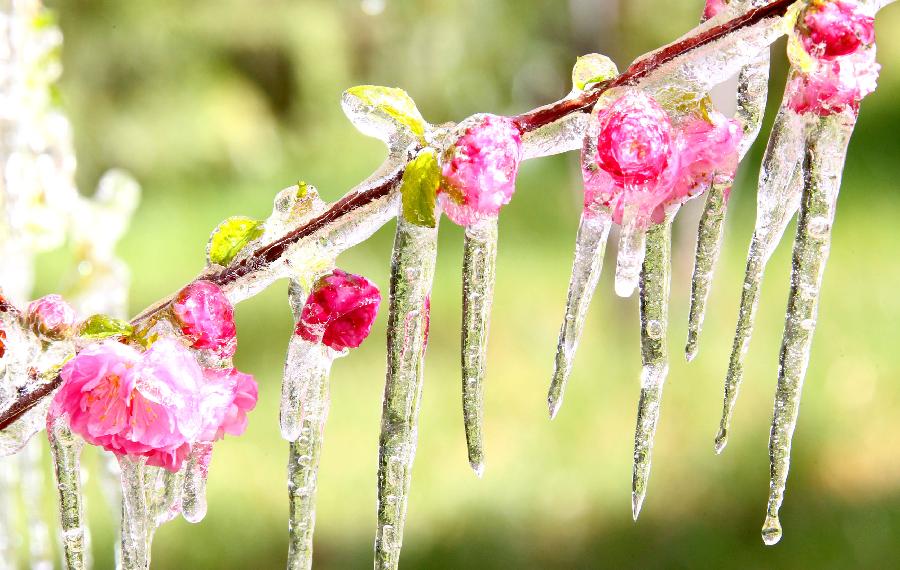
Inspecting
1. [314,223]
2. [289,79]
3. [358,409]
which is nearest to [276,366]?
[358,409]

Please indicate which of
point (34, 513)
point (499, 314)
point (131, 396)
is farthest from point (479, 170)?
point (499, 314)

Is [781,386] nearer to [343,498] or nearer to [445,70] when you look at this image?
[343,498]

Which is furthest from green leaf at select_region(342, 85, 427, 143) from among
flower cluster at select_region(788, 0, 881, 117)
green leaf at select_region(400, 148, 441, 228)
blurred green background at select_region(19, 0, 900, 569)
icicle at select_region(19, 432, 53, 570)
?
blurred green background at select_region(19, 0, 900, 569)

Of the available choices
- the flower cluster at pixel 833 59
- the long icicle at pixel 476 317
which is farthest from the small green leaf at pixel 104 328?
the flower cluster at pixel 833 59

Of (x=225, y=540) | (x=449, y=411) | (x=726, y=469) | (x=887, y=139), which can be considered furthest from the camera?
(x=887, y=139)

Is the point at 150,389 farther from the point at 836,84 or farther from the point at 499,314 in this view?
the point at 499,314

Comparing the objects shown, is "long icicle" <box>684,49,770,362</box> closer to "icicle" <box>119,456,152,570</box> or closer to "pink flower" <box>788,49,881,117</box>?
"pink flower" <box>788,49,881,117</box>
